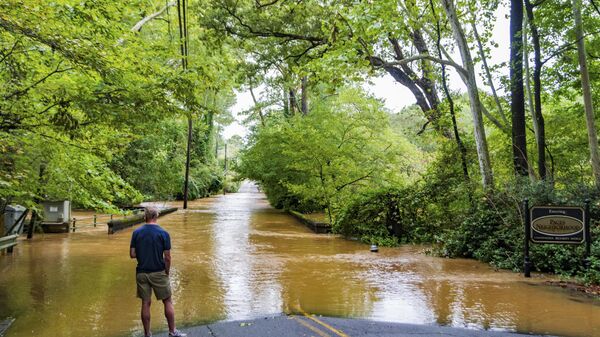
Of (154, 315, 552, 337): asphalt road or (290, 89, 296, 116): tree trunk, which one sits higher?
(290, 89, 296, 116): tree trunk

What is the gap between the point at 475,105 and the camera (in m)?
13.7

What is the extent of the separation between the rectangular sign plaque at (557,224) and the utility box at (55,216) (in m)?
16.7

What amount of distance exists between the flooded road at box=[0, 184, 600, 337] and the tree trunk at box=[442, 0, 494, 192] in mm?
2863

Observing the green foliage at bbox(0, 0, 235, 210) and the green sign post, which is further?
the green sign post

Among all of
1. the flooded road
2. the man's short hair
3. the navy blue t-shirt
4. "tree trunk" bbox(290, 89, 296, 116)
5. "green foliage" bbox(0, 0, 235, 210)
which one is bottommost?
the flooded road

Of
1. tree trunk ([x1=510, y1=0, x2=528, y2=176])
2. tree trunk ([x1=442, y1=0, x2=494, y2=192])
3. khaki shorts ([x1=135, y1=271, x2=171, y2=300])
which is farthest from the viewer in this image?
tree trunk ([x1=510, y1=0, x2=528, y2=176])

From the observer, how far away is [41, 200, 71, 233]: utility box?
18.0 m

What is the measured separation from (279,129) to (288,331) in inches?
911

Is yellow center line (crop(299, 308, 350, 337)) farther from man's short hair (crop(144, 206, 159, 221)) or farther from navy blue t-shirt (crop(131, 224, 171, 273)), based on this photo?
man's short hair (crop(144, 206, 159, 221))

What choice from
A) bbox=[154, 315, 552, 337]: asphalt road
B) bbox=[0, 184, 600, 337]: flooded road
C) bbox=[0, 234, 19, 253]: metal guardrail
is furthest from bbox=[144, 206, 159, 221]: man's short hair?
bbox=[0, 234, 19, 253]: metal guardrail

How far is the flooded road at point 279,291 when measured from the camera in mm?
6469

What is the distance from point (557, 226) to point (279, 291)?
231 inches

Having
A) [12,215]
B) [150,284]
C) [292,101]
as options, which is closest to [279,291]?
[150,284]

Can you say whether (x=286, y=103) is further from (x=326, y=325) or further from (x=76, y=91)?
(x=326, y=325)
